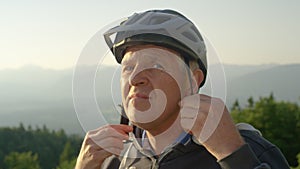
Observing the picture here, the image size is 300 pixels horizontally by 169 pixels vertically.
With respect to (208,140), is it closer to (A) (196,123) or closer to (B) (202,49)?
(A) (196,123)

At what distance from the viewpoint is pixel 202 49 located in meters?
2.39

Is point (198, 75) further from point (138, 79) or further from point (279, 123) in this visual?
point (279, 123)

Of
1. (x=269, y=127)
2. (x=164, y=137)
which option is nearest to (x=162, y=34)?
(x=164, y=137)

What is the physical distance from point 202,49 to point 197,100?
44 centimetres

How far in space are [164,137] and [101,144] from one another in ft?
1.11

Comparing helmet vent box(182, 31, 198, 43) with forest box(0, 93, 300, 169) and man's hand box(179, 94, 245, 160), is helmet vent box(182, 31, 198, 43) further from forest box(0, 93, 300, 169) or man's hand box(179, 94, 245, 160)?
forest box(0, 93, 300, 169)

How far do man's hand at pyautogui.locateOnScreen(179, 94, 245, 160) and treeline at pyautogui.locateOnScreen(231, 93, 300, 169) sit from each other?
37.9 metres

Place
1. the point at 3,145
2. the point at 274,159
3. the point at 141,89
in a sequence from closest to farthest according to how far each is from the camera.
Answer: the point at 141,89, the point at 274,159, the point at 3,145

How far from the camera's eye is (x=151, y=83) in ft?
7.51

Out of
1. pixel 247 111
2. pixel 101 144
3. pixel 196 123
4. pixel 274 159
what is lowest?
pixel 247 111

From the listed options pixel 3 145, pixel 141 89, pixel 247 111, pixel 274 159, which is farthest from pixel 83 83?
pixel 3 145

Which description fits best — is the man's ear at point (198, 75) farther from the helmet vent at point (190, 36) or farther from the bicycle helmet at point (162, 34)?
the helmet vent at point (190, 36)

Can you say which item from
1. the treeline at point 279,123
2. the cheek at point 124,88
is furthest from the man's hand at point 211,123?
Answer: the treeline at point 279,123

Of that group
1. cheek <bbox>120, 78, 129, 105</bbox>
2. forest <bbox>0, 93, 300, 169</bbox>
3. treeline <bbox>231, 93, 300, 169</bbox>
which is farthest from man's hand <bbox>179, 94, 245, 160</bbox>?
treeline <bbox>231, 93, 300, 169</bbox>
